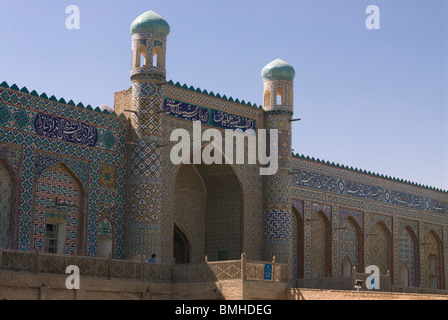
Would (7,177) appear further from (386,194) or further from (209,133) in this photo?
(386,194)

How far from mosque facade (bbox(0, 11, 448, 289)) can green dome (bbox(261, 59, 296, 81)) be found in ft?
0.10

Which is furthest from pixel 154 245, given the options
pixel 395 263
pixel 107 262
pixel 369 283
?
pixel 395 263

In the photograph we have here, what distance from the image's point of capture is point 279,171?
19.7m

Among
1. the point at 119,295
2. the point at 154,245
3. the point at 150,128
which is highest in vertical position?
the point at 150,128

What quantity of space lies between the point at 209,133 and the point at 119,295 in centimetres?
511

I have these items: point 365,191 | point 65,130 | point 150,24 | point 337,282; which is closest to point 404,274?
point 365,191

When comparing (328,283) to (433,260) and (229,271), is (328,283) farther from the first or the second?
(433,260)

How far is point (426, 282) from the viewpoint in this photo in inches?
1005

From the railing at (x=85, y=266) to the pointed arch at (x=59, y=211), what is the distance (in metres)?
1.24

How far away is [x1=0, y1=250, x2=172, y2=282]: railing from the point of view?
13594mm

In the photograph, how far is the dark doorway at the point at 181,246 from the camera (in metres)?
19.7

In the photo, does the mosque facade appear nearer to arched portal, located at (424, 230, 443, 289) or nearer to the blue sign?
arched portal, located at (424, 230, 443, 289)

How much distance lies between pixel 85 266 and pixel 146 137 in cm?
360
